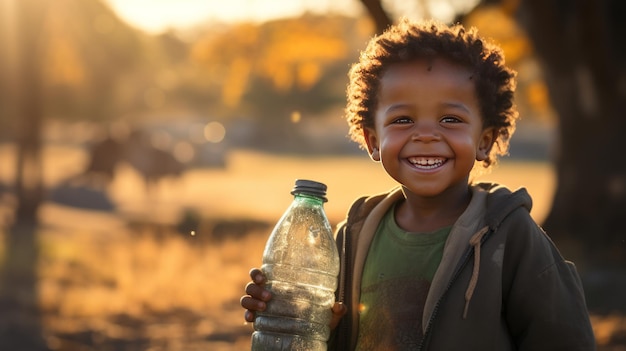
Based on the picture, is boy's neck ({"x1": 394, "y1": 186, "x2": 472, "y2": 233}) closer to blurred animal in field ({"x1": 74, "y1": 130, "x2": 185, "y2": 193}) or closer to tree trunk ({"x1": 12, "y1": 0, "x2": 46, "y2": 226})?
tree trunk ({"x1": 12, "y1": 0, "x2": 46, "y2": 226})

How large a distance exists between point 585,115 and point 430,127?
10.4m

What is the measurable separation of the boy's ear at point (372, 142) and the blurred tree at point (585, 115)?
9001 mm

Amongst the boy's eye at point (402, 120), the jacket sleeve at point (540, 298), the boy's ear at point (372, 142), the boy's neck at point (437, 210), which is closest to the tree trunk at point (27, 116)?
the boy's ear at point (372, 142)

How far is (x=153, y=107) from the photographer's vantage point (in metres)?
68.2

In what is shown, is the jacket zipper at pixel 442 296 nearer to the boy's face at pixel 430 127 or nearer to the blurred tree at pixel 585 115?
the boy's face at pixel 430 127

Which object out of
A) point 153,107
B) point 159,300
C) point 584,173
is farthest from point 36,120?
point 153,107

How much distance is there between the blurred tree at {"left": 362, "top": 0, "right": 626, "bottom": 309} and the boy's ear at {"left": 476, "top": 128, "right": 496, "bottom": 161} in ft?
29.7

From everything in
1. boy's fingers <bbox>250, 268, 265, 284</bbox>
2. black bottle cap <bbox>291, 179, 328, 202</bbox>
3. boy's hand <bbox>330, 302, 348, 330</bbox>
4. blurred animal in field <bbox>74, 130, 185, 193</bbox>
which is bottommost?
boy's hand <bbox>330, 302, 348, 330</bbox>

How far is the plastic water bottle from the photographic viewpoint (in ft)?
10.2

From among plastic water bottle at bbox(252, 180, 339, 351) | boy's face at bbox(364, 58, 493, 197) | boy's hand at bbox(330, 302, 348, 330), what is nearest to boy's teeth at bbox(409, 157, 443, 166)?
boy's face at bbox(364, 58, 493, 197)

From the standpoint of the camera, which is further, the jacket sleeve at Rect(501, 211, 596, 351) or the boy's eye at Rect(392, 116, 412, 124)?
the boy's eye at Rect(392, 116, 412, 124)

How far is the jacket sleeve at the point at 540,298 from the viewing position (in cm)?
281

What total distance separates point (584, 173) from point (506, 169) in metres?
30.7

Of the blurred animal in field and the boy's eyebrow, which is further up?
the blurred animal in field
